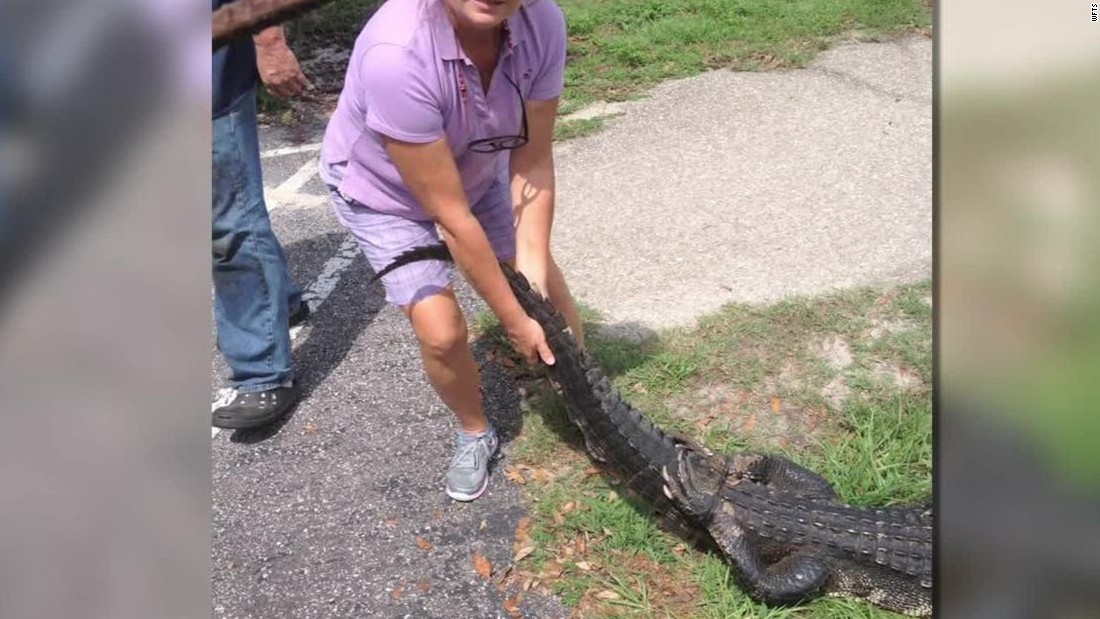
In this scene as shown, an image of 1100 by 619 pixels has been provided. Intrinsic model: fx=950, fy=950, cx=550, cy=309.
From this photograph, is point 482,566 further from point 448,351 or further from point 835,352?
point 835,352

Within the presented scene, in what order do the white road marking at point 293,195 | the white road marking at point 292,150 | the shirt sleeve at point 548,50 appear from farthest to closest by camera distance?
the white road marking at point 292,150, the white road marking at point 293,195, the shirt sleeve at point 548,50

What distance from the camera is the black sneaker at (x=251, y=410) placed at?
3.02 metres

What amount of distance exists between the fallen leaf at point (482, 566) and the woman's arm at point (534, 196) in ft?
2.43

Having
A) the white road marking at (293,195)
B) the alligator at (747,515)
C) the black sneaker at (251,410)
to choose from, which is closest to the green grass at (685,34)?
the white road marking at (293,195)

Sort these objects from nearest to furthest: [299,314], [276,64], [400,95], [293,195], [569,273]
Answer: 1. [400,95]
2. [276,64]
3. [299,314]
4. [569,273]
5. [293,195]

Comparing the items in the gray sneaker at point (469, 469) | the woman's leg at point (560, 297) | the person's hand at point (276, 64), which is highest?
the person's hand at point (276, 64)

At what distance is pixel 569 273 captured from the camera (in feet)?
12.7

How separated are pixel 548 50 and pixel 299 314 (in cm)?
182

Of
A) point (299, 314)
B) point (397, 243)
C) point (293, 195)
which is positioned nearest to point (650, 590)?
point (397, 243)

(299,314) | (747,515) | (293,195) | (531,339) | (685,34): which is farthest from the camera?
(685,34)

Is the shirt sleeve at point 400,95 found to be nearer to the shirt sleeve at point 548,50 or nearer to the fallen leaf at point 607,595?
the shirt sleeve at point 548,50

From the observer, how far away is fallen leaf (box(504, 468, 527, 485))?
9.37 feet
